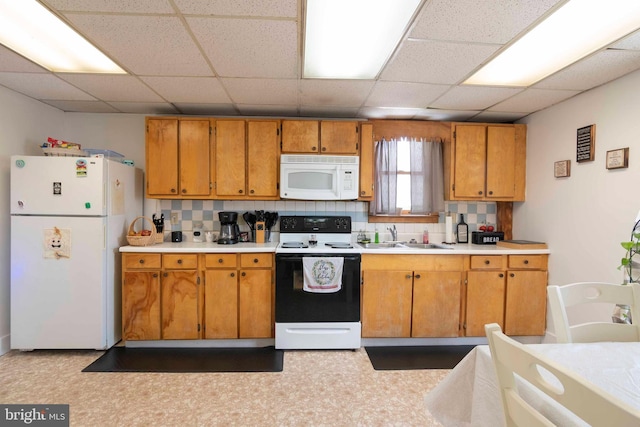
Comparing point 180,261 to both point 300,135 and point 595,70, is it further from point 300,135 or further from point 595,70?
point 595,70

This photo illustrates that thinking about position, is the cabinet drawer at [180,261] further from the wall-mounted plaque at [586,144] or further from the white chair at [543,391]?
the wall-mounted plaque at [586,144]

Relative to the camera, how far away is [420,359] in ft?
8.44

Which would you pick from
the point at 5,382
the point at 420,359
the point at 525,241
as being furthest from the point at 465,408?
the point at 5,382

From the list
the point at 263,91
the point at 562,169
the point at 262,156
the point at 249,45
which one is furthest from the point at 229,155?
the point at 562,169

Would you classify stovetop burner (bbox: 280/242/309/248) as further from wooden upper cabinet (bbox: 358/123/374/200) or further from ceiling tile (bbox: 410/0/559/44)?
ceiling tile (bbox: 410/0/559/44)

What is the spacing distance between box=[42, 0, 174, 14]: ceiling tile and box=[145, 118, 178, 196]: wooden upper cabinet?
1435mm

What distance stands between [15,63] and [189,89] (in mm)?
1122

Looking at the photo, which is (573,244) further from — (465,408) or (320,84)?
(320,84)

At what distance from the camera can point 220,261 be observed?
2.70 m

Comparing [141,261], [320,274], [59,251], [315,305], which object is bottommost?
[315,305]

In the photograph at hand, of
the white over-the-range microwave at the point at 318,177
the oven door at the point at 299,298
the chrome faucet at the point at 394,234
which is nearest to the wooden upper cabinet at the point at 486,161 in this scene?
the chrome faucet at the point at 394,234

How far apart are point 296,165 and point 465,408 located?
2.32 meters

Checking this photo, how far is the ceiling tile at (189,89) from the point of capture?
2.32 m

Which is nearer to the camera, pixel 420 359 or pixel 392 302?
pixel 420 359
